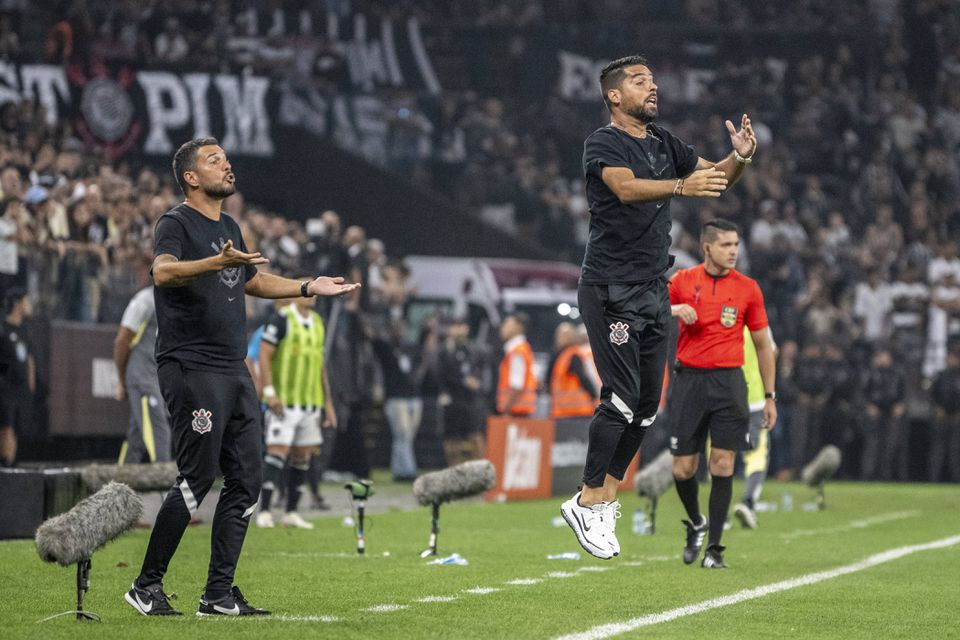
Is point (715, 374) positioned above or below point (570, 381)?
above

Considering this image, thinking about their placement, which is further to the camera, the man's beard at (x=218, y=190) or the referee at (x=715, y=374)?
the referee at (x=715, y=374)

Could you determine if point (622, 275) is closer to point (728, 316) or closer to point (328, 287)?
point (328, 287)

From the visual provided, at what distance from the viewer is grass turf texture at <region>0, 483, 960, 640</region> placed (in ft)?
25.2

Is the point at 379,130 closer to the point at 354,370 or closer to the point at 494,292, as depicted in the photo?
the point at 494,292

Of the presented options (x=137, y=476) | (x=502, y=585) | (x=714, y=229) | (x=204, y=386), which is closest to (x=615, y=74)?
(x=204, y=386)

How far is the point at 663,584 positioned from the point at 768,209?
2145 centimetres

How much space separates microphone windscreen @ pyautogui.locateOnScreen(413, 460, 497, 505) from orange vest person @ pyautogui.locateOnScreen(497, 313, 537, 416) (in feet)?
30.5

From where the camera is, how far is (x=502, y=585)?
9758 mm

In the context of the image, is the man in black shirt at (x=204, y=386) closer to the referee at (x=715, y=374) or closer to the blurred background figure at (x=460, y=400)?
the referee at (x=715, y=374)

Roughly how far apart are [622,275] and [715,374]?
10.6ft

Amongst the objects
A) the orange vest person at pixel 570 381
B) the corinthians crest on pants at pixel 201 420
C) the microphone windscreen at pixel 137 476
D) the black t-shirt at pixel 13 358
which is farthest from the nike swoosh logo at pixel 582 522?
the orange vest person at pixel 570 381

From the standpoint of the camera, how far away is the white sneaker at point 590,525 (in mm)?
8578

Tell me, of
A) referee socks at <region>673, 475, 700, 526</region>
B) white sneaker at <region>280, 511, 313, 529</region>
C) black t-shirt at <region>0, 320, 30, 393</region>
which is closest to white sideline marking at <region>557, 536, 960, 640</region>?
referee socks at <region>673, 475, 700, 526</region>

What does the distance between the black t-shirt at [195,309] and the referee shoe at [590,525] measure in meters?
1.88
